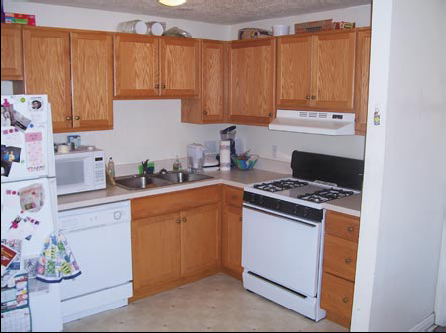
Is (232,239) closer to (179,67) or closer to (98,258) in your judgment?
(98,258)

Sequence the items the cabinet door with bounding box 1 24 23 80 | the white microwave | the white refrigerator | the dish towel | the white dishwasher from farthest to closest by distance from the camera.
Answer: the white microwave < the white dishwasher < the cabinet door with bounding box 1 24 23 80 < the dish towel < the white refrigerator

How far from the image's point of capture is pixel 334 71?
3.56 meters

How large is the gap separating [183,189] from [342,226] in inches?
52.1

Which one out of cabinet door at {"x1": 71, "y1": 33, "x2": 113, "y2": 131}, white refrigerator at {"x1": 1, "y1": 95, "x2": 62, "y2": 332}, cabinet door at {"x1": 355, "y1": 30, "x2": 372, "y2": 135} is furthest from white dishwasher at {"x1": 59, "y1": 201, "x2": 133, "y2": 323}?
cabinet door at {"x1": 355, "y1": 30, "x2": 372, "y2": 135}

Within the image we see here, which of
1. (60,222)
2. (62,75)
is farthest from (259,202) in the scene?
(62,75)

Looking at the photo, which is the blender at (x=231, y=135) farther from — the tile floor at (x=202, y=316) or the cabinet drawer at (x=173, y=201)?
the tile floor at (x=202, y=316)

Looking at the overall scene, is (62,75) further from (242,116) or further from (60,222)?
(242,116)

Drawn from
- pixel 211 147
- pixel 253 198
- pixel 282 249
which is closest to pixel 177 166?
pixel 211 147

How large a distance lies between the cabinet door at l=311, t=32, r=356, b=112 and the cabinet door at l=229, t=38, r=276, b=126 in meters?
0.45

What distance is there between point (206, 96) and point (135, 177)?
38.3 inches

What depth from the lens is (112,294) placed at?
11.6ft

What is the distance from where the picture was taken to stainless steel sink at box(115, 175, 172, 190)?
4.04m

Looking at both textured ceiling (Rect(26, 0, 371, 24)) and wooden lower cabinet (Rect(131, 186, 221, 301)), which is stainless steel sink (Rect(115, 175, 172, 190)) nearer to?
wooden lower cabinet (Rect(131, 186, 221, 301))

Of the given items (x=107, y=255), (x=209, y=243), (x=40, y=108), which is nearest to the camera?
(x=40, y=108)
